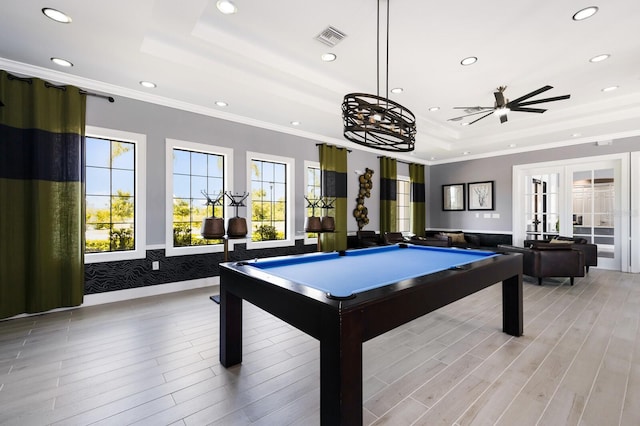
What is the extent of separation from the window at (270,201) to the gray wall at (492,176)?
4867 mm

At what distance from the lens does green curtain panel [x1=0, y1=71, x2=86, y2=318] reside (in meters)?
3.02

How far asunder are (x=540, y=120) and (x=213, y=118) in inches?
230

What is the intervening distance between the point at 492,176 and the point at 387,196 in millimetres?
2731

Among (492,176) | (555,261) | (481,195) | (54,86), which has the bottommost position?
(555,261)

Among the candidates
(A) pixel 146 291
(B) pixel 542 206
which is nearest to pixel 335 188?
(A) pixel 146 291

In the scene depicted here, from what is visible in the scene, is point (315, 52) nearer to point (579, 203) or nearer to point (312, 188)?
point (312, 188)

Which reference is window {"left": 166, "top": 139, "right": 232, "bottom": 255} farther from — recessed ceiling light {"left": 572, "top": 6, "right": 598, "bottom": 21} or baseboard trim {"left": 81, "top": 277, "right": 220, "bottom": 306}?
recessed ceiling light {"left": 572, "top": 6, "right": 598, "bottom": 21}

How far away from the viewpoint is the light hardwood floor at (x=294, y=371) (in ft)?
5.55

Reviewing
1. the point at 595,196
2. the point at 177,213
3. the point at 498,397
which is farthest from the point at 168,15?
the point at 595,196

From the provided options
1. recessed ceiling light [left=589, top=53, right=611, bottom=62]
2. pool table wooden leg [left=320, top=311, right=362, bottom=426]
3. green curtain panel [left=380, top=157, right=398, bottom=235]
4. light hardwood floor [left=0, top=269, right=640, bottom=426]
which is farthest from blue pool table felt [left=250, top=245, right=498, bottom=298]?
green curtain panel [left=380, top=157, right=398, bottom=235]

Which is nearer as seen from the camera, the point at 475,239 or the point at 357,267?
the point at 357,267

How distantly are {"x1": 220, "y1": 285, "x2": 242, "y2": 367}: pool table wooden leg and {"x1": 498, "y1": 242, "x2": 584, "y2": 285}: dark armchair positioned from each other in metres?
4.70

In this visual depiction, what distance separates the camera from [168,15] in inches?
95.8

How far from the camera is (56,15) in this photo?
233 centimetres
